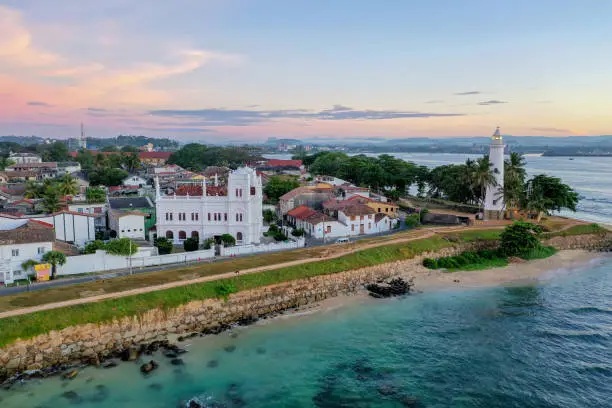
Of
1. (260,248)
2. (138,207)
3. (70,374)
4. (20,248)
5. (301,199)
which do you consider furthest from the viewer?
(301,199)

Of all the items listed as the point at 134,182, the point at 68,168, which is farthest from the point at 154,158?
the point at 134,182

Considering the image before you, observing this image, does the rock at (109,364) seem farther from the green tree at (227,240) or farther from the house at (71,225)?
the house at (71,225)

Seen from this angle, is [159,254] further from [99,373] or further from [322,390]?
[322,390]

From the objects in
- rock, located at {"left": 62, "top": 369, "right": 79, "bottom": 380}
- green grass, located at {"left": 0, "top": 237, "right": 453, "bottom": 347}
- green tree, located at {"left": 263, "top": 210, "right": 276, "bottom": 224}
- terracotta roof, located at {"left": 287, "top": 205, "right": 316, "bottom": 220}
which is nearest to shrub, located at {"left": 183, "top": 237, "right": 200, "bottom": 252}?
green grass, located at {"left": 0, "top": 237, "right": 453, "bottom": 347}

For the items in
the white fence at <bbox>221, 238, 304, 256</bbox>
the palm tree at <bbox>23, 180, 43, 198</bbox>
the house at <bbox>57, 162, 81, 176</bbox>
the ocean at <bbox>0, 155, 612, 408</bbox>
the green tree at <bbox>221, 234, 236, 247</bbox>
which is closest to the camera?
the ocean at <bbox>0, 155, 612, 408</bbox>

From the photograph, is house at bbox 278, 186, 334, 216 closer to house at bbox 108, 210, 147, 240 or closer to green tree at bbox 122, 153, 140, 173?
house at bbox 108, 210, 147, 240

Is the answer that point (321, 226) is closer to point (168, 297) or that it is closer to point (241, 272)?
point (241, 272)

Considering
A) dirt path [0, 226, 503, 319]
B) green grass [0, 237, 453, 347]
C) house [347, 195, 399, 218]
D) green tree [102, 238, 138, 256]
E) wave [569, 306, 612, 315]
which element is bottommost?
wave [569, 306, 612, 315]

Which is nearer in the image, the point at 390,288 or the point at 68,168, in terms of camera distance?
the point at 390,288
